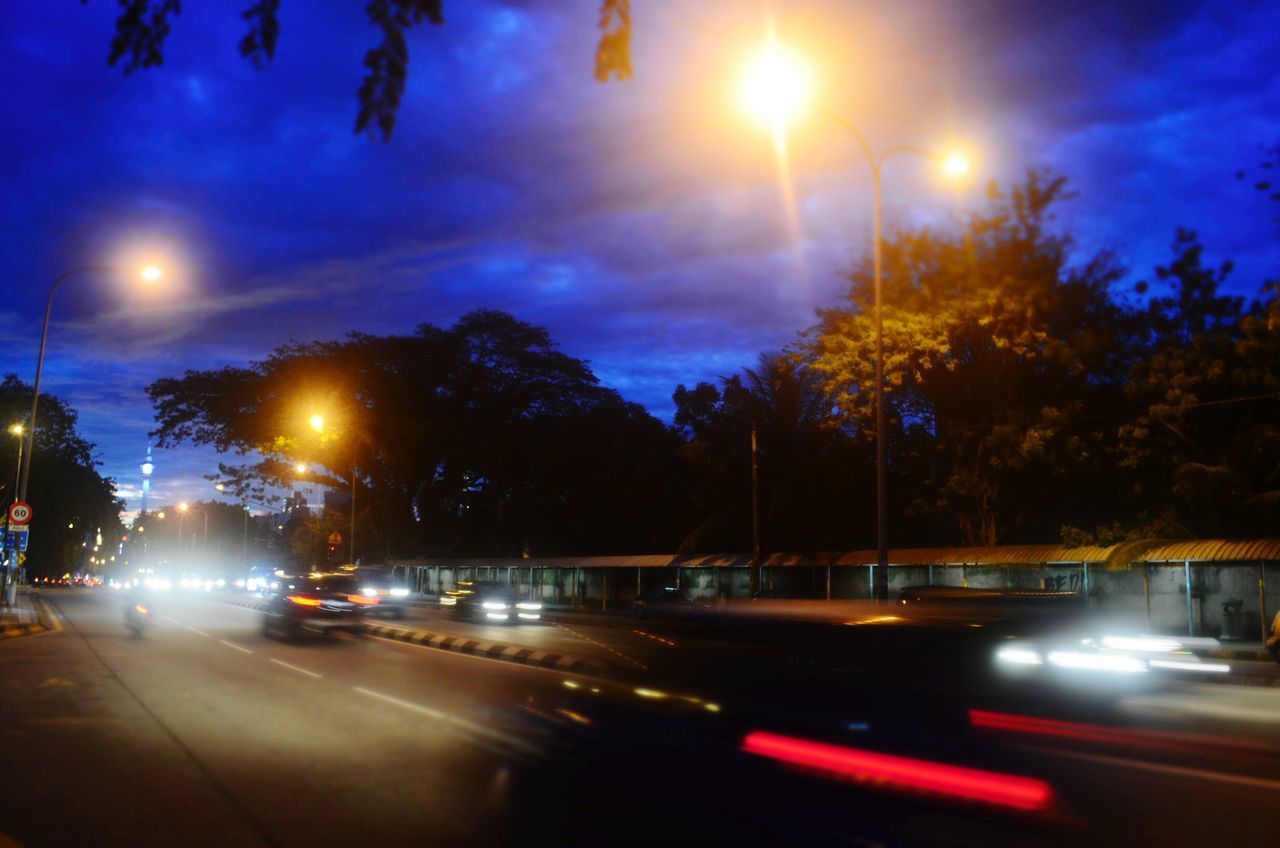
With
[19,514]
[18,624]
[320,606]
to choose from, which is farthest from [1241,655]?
[19,514]

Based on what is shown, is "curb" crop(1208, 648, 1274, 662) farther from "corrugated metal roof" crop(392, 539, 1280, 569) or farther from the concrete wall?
"corrugated metal roof" crop(392, 539, 1280, 569)

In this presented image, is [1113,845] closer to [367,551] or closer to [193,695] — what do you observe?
[193,695]

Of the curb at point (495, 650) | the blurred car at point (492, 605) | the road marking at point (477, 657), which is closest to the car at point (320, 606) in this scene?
the curb at point (495, 650)

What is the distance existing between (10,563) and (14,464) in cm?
3975

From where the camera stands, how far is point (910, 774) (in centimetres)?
873

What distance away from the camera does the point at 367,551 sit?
72.2 metres

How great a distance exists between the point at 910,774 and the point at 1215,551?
18.8m

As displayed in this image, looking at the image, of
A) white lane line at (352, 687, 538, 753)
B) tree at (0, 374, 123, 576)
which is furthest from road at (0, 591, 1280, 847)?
tree at (0, 374, 123, 576)

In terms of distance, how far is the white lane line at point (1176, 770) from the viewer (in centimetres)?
862

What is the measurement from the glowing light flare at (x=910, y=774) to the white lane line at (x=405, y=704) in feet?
12.1

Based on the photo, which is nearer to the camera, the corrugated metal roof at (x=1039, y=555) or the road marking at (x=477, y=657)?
the road marking at (x=477, y=657)

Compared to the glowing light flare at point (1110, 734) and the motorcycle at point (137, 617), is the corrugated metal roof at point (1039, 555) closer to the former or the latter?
the glowing light flare at point (1110, 734)

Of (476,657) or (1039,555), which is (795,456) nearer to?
(1039,555)

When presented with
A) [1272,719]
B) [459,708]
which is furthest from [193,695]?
[1272,719]
